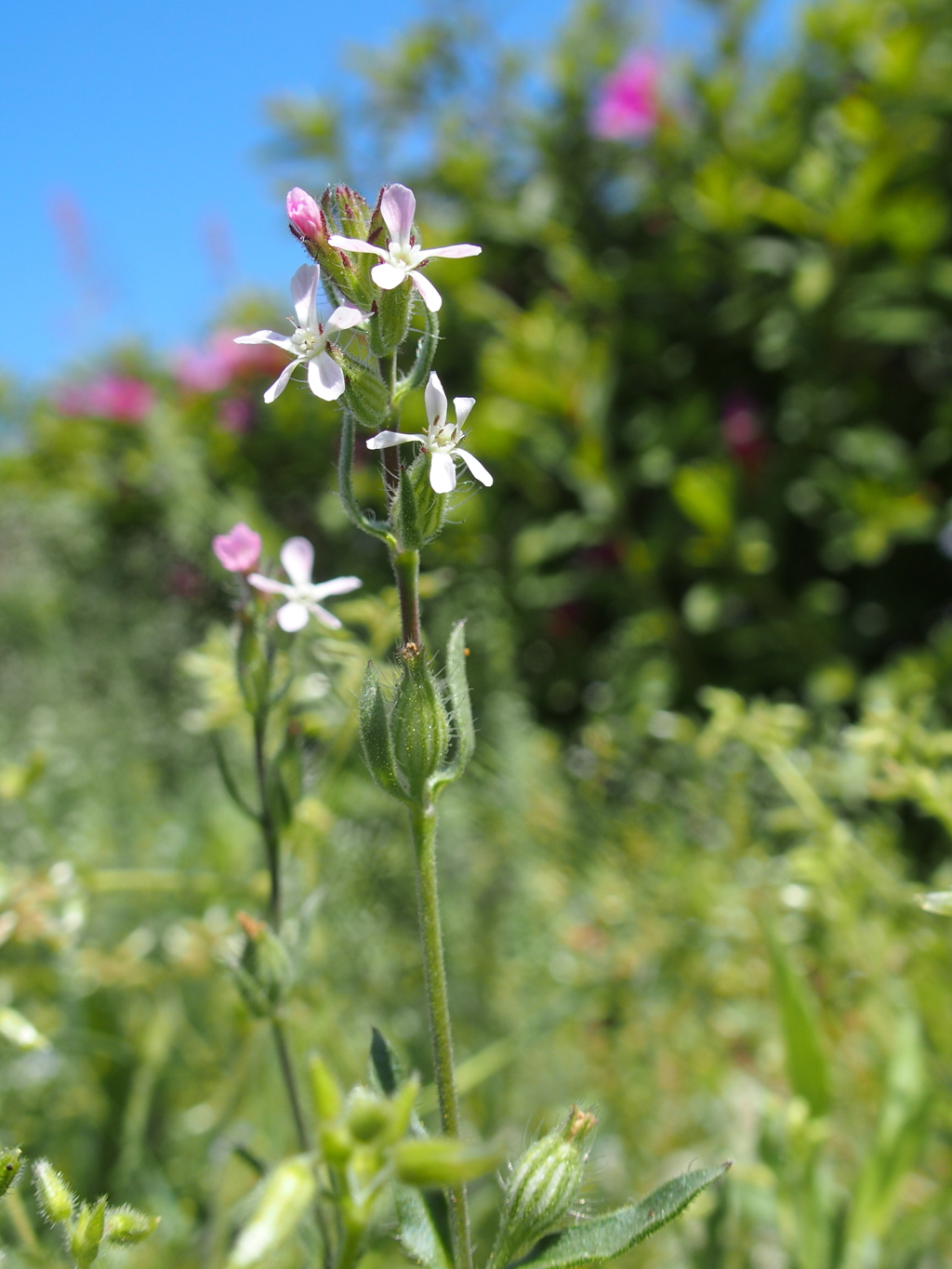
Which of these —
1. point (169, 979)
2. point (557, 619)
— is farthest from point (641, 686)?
point (169, 979)

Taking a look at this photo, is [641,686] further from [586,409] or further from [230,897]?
[230,897]

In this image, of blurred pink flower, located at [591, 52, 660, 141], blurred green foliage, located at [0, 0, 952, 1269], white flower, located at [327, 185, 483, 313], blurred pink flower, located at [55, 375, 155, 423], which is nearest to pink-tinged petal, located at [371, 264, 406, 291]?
white flower, located at [327, 185, 483, 313]

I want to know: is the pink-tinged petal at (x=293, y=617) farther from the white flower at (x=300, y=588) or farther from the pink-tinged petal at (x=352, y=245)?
the pink-tinged petal at (x=352, y=245)

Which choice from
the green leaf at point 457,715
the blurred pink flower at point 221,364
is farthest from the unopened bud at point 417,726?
the blurred pink flower at point 221,364

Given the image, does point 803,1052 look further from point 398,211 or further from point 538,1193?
point 398,211

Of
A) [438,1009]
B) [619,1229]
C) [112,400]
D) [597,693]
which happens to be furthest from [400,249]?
[112,400]

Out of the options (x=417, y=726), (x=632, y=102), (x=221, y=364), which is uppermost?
(x=632, y=102)
